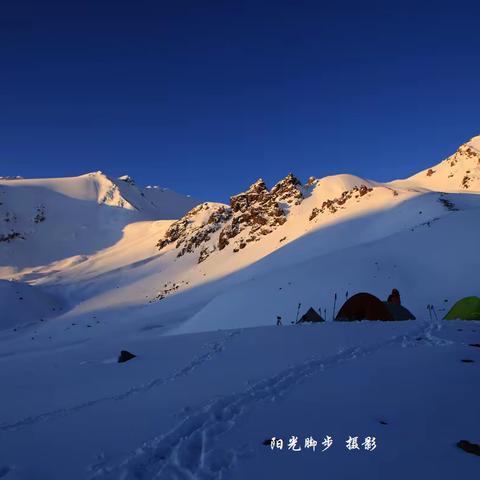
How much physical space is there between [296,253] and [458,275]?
2099cm

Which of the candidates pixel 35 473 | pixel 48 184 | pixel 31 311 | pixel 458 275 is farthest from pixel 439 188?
pixel 48 184

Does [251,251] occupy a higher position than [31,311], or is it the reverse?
[251,251]

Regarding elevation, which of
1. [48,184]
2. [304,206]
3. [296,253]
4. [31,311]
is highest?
[48,184]

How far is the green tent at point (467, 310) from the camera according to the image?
1697 cm

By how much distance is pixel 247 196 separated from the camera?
77.3 meters

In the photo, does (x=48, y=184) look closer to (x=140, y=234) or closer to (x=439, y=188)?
(x=140, y=234)

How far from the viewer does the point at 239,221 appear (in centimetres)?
6969

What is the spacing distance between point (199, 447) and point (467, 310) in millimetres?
15693

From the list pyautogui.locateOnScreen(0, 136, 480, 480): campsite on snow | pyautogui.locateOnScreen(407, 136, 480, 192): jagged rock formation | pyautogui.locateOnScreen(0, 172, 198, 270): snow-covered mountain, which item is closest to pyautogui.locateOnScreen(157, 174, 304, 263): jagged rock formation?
pyautogui.locateOnScreen(407, 136, 480, 192): jagged rock formation

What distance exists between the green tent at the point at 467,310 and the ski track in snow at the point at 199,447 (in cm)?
1194

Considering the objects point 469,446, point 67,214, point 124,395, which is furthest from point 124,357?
point 67,214

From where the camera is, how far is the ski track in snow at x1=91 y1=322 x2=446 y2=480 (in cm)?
463

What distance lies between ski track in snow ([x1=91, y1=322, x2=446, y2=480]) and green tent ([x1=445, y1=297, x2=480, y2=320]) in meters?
11.9

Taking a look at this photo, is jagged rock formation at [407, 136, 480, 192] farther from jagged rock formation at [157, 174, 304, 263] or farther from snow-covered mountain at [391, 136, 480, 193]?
jagged rock formation at [157, 174, 304, 263]
